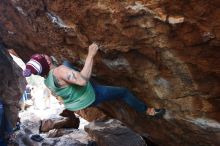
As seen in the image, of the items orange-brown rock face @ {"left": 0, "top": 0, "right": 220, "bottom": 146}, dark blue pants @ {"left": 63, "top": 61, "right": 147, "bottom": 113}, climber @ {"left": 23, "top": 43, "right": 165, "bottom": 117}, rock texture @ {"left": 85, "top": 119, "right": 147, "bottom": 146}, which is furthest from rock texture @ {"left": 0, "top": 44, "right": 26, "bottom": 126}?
dark blue pants @ {"left": 63, "top": 61, "right": 147, "bottom": 113}

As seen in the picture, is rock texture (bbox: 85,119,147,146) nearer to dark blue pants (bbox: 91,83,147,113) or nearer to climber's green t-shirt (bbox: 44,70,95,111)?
dark blue pants (bbox: 91,83,147,113)

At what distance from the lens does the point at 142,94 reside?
5.88 m

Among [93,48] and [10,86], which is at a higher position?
[93,48]

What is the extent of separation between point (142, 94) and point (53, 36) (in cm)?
186

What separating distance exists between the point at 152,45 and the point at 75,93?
133 centimetres

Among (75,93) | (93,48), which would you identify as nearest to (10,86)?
(75,93)

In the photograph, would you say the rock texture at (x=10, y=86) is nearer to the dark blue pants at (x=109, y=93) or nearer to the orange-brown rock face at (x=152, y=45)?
the orange-brown rock face at (x=152, y=45)

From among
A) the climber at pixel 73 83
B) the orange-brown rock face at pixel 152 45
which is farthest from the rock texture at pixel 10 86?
the climber at pixel 73 83

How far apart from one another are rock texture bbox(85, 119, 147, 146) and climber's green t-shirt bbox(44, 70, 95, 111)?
3.52 m

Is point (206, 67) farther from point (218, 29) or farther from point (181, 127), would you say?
point (181, 127)

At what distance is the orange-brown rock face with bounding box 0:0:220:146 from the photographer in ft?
14.0

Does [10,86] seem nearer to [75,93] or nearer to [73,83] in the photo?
[75,93]

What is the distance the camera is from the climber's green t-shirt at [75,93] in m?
5.05

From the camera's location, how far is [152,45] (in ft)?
15.7
